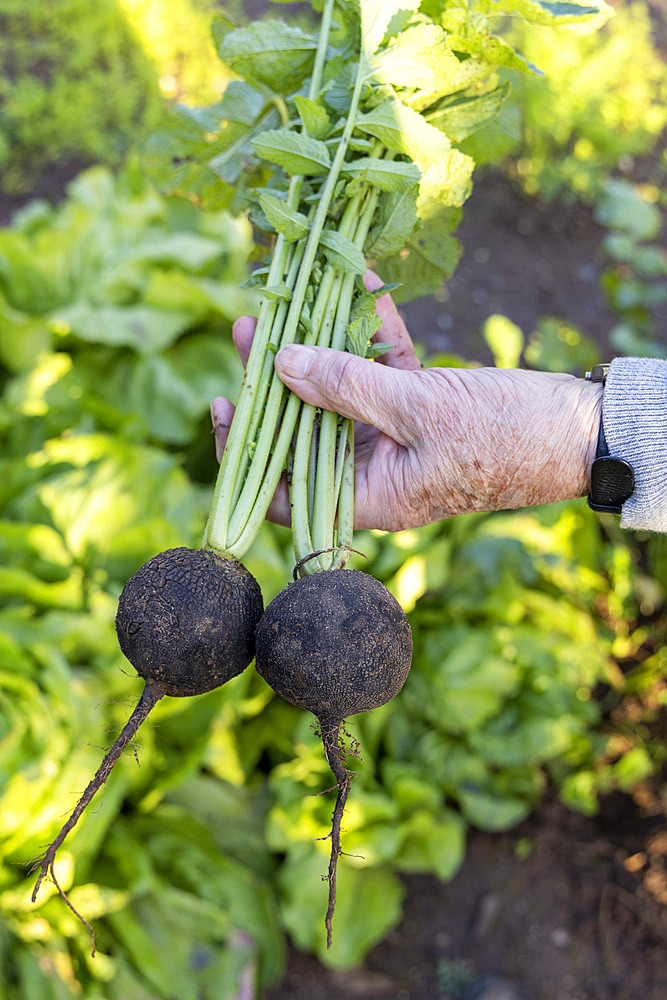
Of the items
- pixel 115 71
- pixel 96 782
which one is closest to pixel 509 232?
pixel 115 71

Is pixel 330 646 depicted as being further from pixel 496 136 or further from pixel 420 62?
pixel 496 136

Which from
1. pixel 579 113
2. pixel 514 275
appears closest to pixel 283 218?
pixel 514 275

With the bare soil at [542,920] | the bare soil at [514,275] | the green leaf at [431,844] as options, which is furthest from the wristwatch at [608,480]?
the bare soil at [514,275]

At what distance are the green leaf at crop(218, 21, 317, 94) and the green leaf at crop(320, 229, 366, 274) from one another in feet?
1.71

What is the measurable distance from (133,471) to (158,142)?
1321mm

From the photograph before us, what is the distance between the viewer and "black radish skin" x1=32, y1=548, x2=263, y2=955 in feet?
5.40

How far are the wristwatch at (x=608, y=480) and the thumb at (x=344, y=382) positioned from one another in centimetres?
51

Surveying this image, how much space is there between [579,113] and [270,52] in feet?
14.3

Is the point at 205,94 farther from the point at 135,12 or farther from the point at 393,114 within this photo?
the point at 393,114

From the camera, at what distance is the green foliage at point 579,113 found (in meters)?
5.37

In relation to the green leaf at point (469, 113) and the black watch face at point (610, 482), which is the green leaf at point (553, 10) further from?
the black watch face at point (610, 482)

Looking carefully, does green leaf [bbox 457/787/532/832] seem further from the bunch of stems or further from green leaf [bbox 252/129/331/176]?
green leaf [bbox 252/129/331/176]

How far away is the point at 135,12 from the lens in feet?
19.6

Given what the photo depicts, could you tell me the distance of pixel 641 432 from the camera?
188 cm
